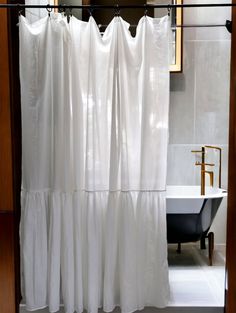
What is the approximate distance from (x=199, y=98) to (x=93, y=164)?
5.11 ft

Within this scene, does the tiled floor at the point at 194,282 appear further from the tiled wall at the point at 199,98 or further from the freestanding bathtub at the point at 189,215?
the tiled wall at the point at 199,98

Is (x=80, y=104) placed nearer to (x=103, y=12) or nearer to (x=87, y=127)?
(x=87, y=127)

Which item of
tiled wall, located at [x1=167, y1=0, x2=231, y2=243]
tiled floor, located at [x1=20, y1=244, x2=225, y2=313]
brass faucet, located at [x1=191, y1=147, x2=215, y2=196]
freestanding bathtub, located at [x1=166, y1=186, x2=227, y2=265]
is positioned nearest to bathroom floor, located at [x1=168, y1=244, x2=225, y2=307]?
tiled floor, located at [x1=20, y1=244, x2=225, y2=313]

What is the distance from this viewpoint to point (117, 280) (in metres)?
1.98

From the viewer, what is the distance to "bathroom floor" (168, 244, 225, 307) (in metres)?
2.10

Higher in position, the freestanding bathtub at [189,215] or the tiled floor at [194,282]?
the freestanding bathtub at [189,215]

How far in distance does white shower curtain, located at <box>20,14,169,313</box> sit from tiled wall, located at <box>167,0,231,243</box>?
3.92ft

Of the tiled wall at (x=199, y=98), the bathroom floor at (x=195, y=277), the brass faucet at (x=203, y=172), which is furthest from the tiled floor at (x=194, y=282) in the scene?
the brass faucet at (x=203, y=172)

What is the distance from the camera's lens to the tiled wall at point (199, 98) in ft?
9.71

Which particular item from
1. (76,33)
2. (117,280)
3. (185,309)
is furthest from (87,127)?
(185,309)

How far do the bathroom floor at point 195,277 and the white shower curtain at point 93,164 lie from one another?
0.91 ft

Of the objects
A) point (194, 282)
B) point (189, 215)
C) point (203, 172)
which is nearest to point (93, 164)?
point (189, 215)

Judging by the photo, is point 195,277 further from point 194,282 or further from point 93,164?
point 93,164

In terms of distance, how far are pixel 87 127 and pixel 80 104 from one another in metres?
0.14
